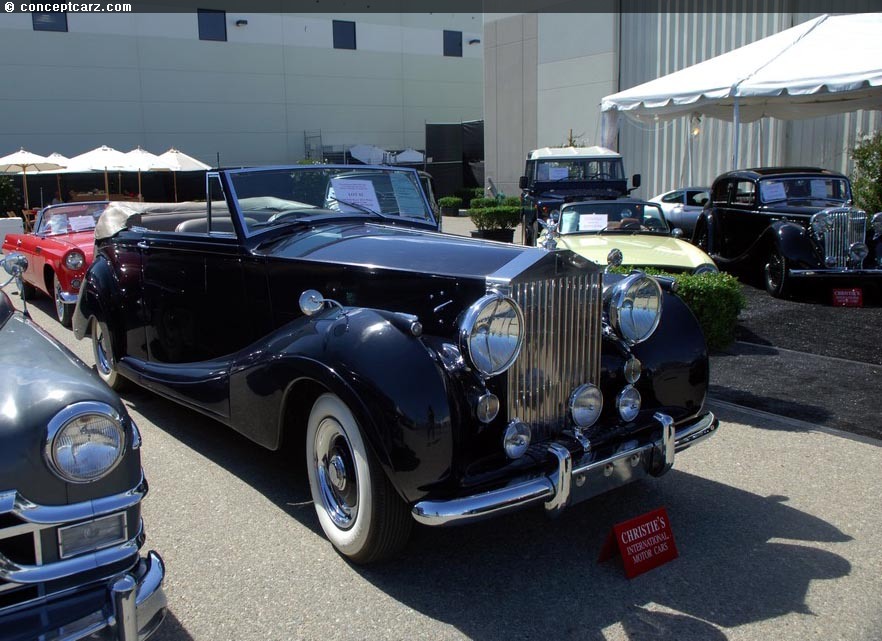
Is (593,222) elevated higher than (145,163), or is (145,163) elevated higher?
(145,163)

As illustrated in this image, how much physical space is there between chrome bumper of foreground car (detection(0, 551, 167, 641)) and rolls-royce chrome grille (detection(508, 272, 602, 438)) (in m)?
1.52

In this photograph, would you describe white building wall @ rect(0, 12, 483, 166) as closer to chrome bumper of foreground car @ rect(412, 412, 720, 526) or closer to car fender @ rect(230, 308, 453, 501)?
car fender @ rect(230, 308, 453, 501)

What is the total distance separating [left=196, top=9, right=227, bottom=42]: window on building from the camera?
2828 cm

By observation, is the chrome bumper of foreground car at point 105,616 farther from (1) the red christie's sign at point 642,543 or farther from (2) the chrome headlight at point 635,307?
(2) the chrome headlight at point 635,307

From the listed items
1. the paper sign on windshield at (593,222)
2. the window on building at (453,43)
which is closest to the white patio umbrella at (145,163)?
the paper sign on windshield at (593,222)

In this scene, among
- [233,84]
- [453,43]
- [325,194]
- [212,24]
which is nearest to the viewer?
[325,194]

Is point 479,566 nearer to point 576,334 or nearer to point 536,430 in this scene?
point 536,430

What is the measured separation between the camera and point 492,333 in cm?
285

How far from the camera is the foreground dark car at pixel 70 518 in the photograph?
1.95 metres

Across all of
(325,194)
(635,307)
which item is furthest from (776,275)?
(325,194)

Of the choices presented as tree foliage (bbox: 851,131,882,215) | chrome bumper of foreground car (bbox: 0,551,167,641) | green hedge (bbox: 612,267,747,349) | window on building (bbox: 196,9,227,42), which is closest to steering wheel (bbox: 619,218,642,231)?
green hedge (bbox: 612,267,747,349)

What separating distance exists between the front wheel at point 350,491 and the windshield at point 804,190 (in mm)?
8069

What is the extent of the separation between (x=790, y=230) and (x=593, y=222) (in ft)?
7.93

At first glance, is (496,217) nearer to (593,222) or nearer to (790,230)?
(593,222)
